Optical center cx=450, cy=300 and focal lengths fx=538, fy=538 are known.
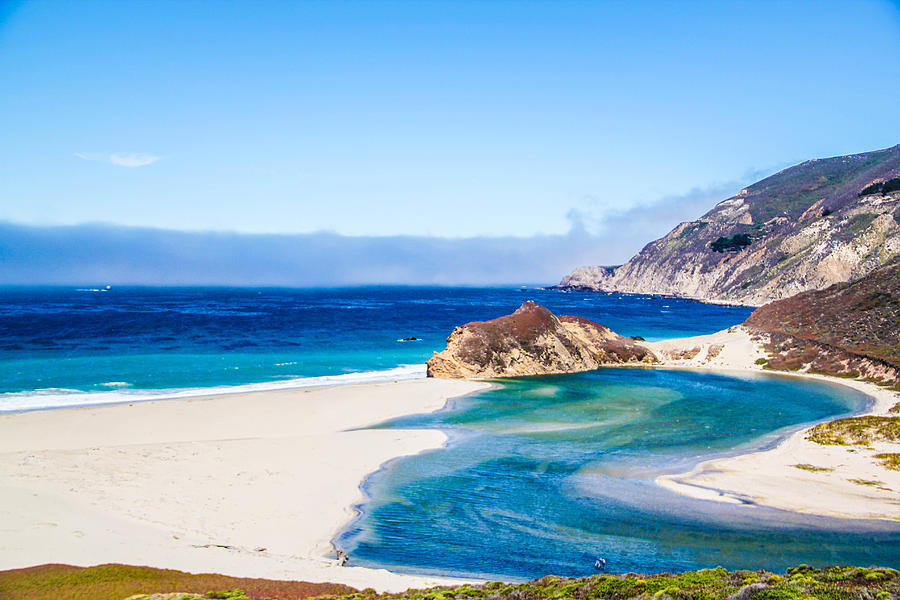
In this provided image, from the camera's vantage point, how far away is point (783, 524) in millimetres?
13312

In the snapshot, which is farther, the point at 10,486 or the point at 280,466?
the point at 280,466

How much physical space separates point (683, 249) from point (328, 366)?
545 ft

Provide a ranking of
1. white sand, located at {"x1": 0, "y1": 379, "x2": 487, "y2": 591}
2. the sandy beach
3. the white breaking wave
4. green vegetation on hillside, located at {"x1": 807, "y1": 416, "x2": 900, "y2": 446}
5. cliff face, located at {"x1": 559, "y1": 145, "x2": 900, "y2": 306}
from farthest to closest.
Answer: cliff face, located at {"x1": 559, "y1": 145, "x2": 900, "y2": 306}, the white breaking wave, green vegetation on hillside, located at {"x1": 807, "y1": 416, "x2": 900, "y2": 446}, the sandy beach, white sand, located at {"x1": 0, "y1": 379, "x2": 487, "y2": 591}

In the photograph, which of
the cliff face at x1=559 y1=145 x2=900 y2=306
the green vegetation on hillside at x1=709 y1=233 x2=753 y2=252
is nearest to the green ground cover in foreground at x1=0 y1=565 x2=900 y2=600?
the cliff face at x1=559 y1=145 x2=900 y2=306

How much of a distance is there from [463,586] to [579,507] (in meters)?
5.88

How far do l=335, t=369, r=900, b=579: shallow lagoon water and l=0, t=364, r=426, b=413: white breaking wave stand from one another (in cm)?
1103

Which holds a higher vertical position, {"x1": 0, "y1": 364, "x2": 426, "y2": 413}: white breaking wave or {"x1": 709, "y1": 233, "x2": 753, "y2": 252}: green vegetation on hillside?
{"x1": 709, "y1": 233, "x2": 753, "y2": 252}: green vegetation on hillside

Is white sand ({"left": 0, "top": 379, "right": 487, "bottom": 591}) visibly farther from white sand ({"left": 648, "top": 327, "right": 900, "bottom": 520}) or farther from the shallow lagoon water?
white sand ({"left": 648, "top": 327, "right": 900, "bottom": 520})

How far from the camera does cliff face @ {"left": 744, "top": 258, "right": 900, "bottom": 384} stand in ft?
119

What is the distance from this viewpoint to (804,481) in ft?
53.4

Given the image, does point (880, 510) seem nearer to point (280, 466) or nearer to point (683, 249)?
point (280, 466)

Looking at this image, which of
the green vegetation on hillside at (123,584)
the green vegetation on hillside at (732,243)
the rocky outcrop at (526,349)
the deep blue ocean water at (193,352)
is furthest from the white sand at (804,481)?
the green vegetation on hillside at (732,243)

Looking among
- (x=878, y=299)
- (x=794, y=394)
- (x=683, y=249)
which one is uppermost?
(x=683, y=249)

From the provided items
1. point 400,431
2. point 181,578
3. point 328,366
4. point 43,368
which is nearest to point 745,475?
point 400,431
